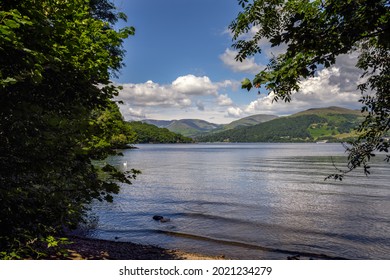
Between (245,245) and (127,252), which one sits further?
(245,245)

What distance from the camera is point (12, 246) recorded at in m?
6.54

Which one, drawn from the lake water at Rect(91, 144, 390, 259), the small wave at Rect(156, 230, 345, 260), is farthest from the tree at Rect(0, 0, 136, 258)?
the small wave at Rect(156, 230, 345, 260)

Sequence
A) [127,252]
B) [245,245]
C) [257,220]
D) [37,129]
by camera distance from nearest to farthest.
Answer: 1. [37,129]
2. [127,252]
3. [245,245]
4. [257,220]

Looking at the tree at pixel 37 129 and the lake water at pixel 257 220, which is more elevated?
the tree at pixel 37 129

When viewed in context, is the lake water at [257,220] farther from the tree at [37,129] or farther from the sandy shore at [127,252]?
the tree at [37,129]

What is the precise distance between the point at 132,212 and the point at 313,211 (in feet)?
57.8

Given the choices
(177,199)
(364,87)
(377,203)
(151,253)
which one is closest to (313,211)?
(377,203)

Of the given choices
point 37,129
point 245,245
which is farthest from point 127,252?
point 37,129

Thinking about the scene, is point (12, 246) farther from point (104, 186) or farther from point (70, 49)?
point (70, 49)

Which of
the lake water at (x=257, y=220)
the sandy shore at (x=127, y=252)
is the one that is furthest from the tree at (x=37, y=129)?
the lake water at (x=257, y=220)

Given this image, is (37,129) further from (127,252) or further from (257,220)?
(257,220)

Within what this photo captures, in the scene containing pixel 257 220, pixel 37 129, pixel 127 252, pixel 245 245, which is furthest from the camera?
pixel 257 220

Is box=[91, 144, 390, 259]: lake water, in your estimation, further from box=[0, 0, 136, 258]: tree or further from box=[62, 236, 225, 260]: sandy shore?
box=[0, 0, 136, 258]: tree

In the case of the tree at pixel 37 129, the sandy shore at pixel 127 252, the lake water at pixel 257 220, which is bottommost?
the lake water at pixel 257 220
